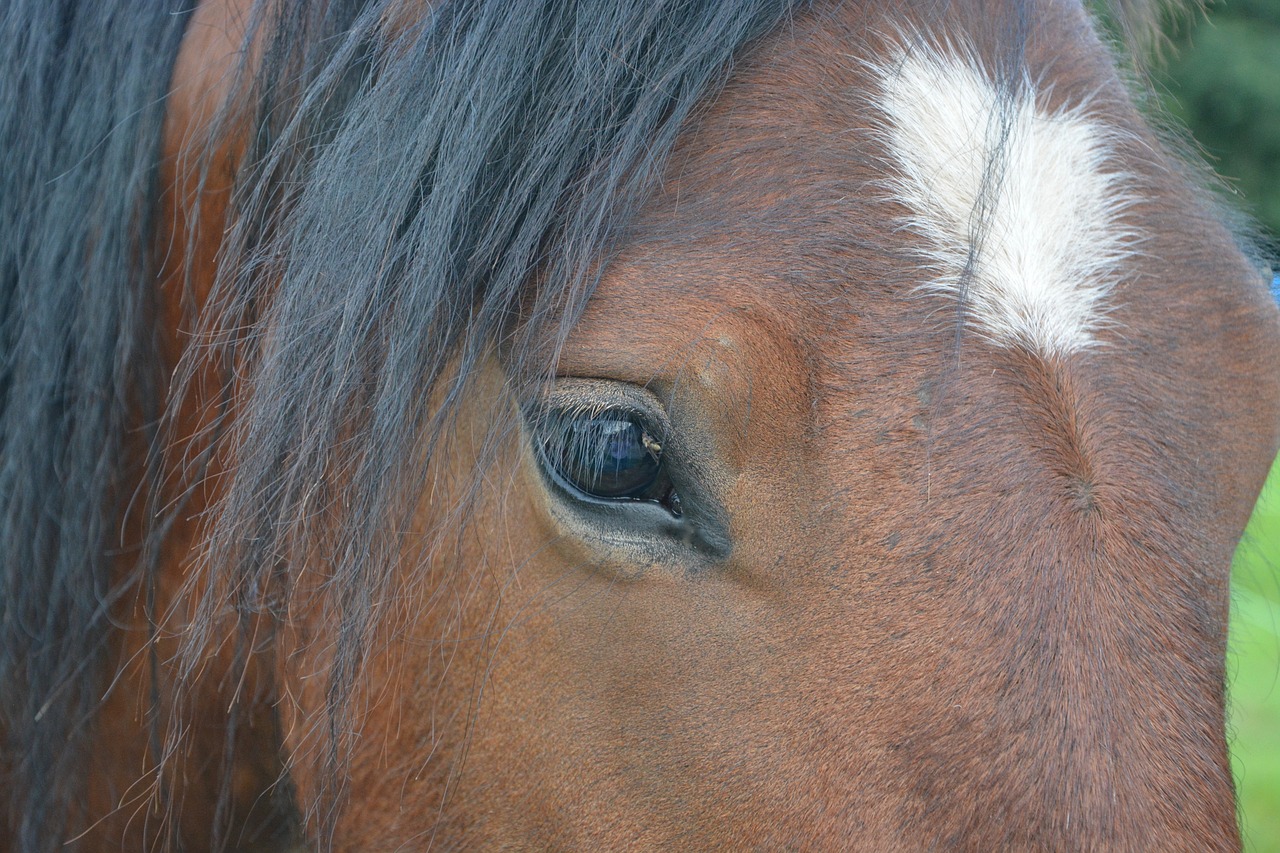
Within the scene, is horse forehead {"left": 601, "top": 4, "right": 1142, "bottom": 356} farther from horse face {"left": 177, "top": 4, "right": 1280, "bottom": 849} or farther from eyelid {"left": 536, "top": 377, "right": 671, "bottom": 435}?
eyelid {"left": 536, "top": 377, "right": 671, "bottom": 435}

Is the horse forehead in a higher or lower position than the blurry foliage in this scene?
lower

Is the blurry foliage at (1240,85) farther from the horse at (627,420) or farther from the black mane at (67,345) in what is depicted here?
the black mane at (67,345)

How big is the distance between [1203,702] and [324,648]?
3.23ft

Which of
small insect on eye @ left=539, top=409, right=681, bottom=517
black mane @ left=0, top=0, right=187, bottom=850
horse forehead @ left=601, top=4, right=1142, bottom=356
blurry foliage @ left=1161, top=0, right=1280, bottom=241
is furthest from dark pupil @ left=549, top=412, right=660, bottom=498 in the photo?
blurry foliage @ left=1161, top=0, right=1280, bottom=241

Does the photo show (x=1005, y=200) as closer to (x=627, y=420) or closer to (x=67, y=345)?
(x=627, y=420)

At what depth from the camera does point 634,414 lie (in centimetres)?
110

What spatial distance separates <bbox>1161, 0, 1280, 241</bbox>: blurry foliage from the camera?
867 cm

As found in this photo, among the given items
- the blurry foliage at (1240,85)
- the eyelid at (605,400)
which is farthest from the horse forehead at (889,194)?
the blurry foliage at (1240,85)

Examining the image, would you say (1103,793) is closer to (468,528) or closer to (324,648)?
(468,528)

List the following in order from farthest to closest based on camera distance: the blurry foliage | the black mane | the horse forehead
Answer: the blurry foliage, the black mane, the horse forehead

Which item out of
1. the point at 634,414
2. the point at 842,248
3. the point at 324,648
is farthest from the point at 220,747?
the point at 842,248

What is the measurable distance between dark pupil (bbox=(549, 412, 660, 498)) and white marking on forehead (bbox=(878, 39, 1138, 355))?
356 millimetres

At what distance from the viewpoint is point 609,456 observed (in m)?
1.11

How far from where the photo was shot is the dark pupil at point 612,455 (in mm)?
1104
